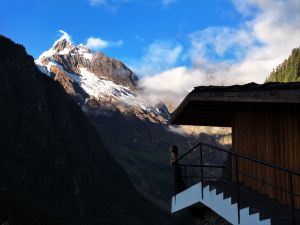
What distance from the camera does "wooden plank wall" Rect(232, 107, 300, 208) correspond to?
1312cm

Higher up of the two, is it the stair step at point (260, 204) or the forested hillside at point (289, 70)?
the forested hillside at point (289, 70)

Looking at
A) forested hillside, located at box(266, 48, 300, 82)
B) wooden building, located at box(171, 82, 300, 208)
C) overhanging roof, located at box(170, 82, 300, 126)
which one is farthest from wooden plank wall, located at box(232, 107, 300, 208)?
forested hillside, located at box(266, 48, 300, 82)

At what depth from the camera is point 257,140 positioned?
50.0 ft

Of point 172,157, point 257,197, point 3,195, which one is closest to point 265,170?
point 257,197

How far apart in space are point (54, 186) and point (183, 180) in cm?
18128

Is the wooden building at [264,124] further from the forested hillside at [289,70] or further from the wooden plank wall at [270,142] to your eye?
the forested hillside at [289,70]

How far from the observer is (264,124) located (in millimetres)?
14828

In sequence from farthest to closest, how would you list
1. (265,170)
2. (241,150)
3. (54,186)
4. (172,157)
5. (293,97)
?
(54,186), (172,157), (241,150), (265,170), (293,97)

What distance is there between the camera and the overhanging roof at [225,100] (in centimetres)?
1138

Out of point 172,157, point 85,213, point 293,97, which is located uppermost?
point 293,97

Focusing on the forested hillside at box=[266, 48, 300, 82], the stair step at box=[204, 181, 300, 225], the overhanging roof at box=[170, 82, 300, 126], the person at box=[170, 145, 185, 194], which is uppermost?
the forested hillside at box=[266, 48, 300, 82]

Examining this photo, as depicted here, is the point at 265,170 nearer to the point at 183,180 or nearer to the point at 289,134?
the point at 289,134

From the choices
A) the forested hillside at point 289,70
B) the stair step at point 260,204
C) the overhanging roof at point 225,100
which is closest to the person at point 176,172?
the overhanging roof at point 225,100

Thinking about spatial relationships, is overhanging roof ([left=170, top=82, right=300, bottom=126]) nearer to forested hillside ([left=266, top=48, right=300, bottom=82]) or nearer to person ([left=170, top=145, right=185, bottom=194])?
person ([left=170, top=145, right=185, bottom=194])
